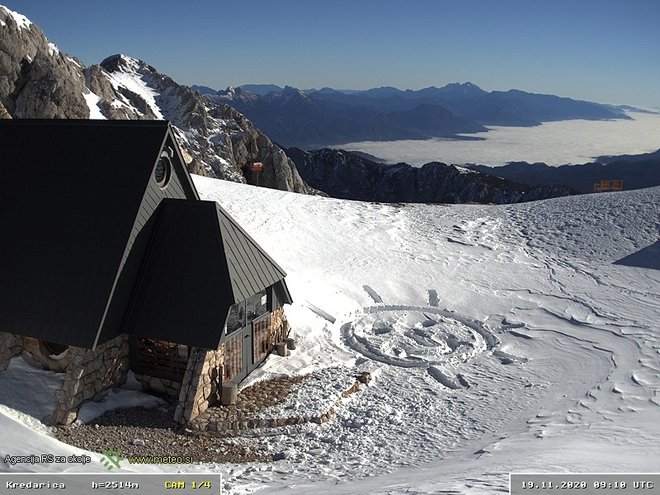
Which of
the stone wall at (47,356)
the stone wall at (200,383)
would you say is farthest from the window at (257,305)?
the stone wall at (47,356)

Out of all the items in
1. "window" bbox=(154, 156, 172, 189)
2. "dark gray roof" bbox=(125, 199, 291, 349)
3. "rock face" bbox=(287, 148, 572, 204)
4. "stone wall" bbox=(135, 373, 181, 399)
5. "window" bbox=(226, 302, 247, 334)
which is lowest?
"stone wall" bbox=(135, 373, 181, 399)

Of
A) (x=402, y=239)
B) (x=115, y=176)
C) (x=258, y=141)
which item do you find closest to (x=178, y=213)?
(x=115, y=176)

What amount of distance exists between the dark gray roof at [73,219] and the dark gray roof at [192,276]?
0.48m

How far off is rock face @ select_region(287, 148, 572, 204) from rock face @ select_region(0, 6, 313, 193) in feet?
202

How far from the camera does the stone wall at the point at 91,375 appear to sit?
40.4 feet

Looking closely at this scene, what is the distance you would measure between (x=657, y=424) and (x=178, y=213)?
13.6 meters

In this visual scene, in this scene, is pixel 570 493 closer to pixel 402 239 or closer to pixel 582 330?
pixel 582 330

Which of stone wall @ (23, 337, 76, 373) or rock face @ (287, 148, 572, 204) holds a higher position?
rock face @ (287, 148, 572, 204)

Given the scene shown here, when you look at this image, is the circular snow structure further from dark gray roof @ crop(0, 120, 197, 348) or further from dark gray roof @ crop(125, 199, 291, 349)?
dark gray roof @ crop(0, 120, 197, 348)

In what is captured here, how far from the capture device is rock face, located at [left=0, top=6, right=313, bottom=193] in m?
64.4

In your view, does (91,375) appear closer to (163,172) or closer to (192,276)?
(192,276)

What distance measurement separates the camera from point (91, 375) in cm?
1300

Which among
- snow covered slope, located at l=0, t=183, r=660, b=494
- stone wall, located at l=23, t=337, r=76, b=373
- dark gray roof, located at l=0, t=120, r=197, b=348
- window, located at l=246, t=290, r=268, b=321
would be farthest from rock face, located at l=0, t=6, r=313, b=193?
window, located at l=246, t=290, r=268, b=321

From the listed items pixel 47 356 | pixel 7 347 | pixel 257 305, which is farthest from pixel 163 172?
pixel 7 347
